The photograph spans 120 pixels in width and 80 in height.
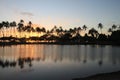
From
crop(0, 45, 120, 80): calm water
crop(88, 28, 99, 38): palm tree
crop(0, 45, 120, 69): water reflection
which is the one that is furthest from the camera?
crop(88, 28, 99, 38): palm tree

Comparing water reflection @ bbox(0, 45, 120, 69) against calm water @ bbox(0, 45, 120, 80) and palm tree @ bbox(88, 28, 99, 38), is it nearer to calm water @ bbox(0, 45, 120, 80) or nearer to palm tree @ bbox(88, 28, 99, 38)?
calm water @ bbox(0, 45, 120, 80)

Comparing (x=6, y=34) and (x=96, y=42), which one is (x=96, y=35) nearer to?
(x=96, y=42)

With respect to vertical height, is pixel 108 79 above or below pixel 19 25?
below

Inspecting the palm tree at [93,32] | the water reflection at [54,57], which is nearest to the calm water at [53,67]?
the water reflection at [54,57]

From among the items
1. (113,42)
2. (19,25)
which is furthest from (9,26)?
(113,42)

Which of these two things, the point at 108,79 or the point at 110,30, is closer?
the point at 108,79

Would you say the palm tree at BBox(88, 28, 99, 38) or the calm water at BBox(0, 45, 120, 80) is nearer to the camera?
the calm water at BBox(0, 45, 120, 80)

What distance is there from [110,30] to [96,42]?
22.7 m

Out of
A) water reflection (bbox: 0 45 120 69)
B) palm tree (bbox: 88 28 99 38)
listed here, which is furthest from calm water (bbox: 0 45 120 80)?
palm tree (bbox: 88 28 99 38)

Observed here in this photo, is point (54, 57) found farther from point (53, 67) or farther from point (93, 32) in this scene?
point (93, 32)

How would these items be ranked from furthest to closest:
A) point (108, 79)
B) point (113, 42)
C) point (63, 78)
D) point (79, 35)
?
point (79, 35) → point (113, 42) → point (63, 78) → point (108, 79)

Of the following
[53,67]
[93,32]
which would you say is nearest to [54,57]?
[53,67]

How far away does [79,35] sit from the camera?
198 m

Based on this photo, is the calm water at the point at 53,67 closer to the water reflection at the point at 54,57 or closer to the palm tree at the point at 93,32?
the water reflection at the point at 54,57
